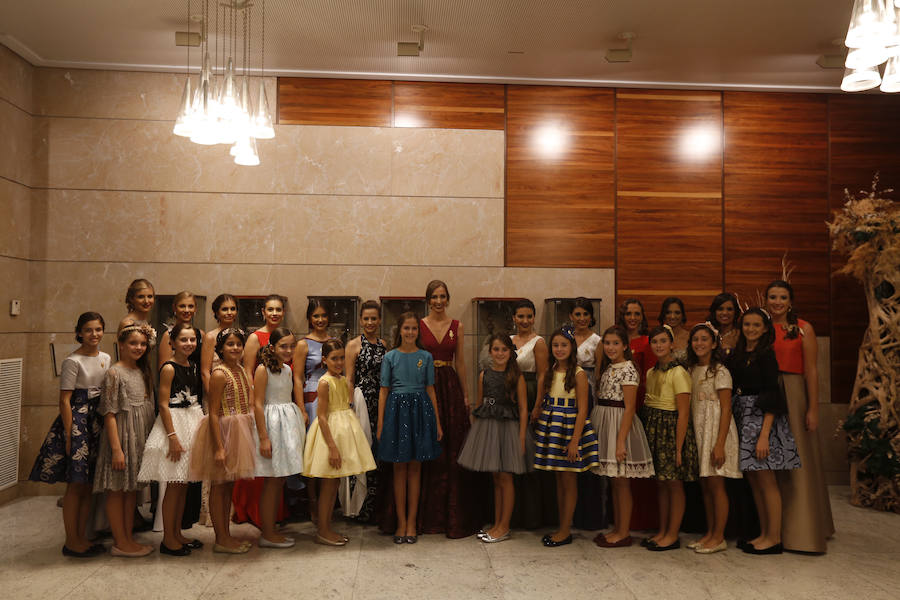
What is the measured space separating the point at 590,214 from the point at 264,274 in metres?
2.95

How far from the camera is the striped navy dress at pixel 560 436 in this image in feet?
13.1

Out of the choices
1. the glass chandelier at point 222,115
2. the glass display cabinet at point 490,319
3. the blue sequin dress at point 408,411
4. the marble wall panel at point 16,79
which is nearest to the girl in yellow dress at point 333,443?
the blue sequin dress at point 408,411

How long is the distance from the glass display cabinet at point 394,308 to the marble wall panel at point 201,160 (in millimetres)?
989

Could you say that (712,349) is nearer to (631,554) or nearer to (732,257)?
(631,554)

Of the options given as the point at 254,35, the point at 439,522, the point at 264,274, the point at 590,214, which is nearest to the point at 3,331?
the point at 264,274

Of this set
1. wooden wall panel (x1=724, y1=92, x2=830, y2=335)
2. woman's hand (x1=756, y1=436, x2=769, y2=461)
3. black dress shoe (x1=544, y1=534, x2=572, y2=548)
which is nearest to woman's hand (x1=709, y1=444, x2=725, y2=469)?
woman's hand (x1=756, y1=436, x2=769, y2=461)

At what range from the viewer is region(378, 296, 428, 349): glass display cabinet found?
5.52m

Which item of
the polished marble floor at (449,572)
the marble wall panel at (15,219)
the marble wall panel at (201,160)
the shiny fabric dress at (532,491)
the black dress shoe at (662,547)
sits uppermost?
the marble wall panel at (201,160)

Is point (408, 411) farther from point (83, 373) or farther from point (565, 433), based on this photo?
point (83, 373)

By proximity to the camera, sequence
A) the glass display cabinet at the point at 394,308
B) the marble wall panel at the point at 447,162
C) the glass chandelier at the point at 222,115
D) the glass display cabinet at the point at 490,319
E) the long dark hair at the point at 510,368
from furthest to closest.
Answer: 1. the marble wall panel at the point at 447,162
2. the glass display cabinet at the point at 490,319
3. the glass display cabinet at the point at 394,308
4. the long dark hair at the point at 510,368
5. the glass chandelier at the point at 222,115

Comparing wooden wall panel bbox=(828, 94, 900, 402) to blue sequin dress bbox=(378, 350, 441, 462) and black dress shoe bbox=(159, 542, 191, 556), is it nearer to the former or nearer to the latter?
blue sequin dress bbox=(378, 350, 441, 462)

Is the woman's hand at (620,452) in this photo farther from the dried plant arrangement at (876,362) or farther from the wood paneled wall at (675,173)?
the dried plant arrangement at (876,362)

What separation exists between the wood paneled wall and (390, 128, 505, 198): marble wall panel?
0.10m

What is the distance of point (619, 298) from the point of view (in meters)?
5.87
